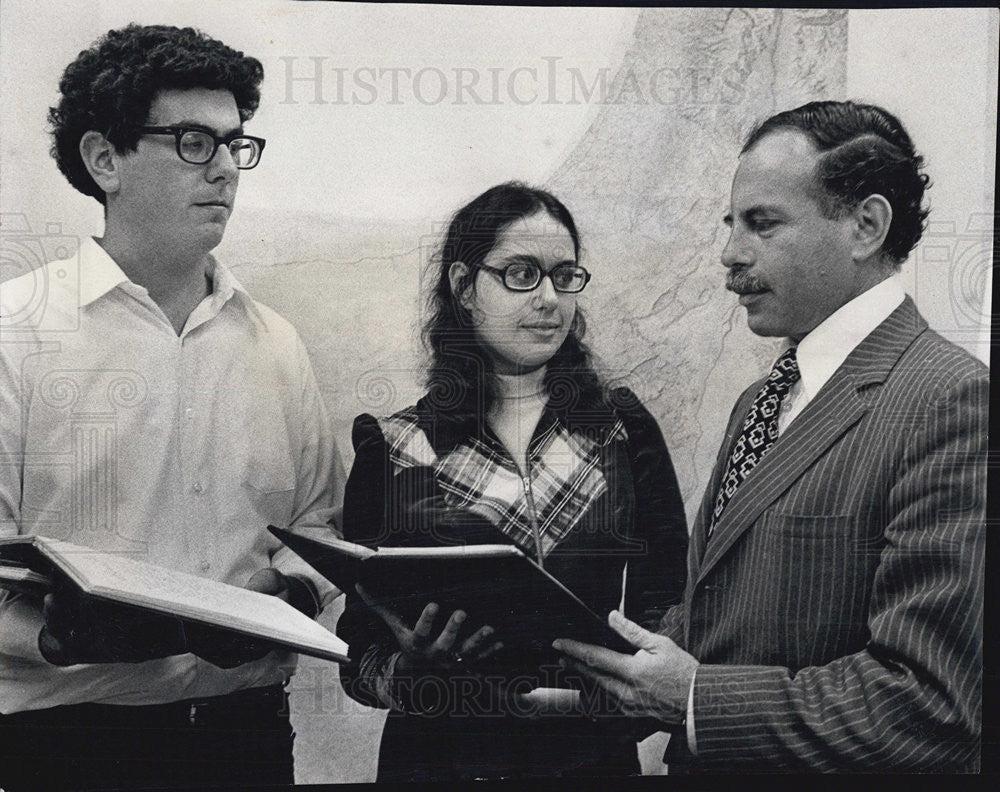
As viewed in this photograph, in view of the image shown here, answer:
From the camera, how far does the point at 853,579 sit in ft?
9.08

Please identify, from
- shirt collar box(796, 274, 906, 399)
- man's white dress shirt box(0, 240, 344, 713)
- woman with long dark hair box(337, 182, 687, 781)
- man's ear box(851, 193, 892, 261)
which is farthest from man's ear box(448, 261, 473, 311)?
man's ear box(851, 193, 892, 261)

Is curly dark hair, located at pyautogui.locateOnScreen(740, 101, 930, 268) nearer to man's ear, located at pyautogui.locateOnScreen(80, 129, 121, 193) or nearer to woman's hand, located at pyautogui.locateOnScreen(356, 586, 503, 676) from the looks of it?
woman's hand, located at pyautogui.locateOnScreen(356, 586, 503, 676)

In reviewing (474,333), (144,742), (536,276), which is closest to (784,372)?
(536,276)

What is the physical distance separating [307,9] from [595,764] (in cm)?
212

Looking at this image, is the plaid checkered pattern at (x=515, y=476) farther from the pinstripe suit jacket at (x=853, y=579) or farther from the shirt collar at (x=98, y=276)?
the shirt collar at (x=98, y=276)

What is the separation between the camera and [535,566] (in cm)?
269

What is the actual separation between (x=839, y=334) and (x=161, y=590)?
1.84 metres

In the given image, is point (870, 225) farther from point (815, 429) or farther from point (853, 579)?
point (853, 579)

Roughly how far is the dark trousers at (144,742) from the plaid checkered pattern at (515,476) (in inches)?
28.1

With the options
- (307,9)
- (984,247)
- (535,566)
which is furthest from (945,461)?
(307,9)

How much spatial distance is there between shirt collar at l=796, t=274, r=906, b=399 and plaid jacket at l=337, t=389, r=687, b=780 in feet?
1.46

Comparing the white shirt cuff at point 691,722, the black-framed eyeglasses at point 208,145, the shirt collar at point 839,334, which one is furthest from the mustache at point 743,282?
the black-framed eyeglasses at point 208,145

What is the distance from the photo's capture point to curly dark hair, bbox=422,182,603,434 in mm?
2846

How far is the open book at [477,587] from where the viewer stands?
8.96ft
